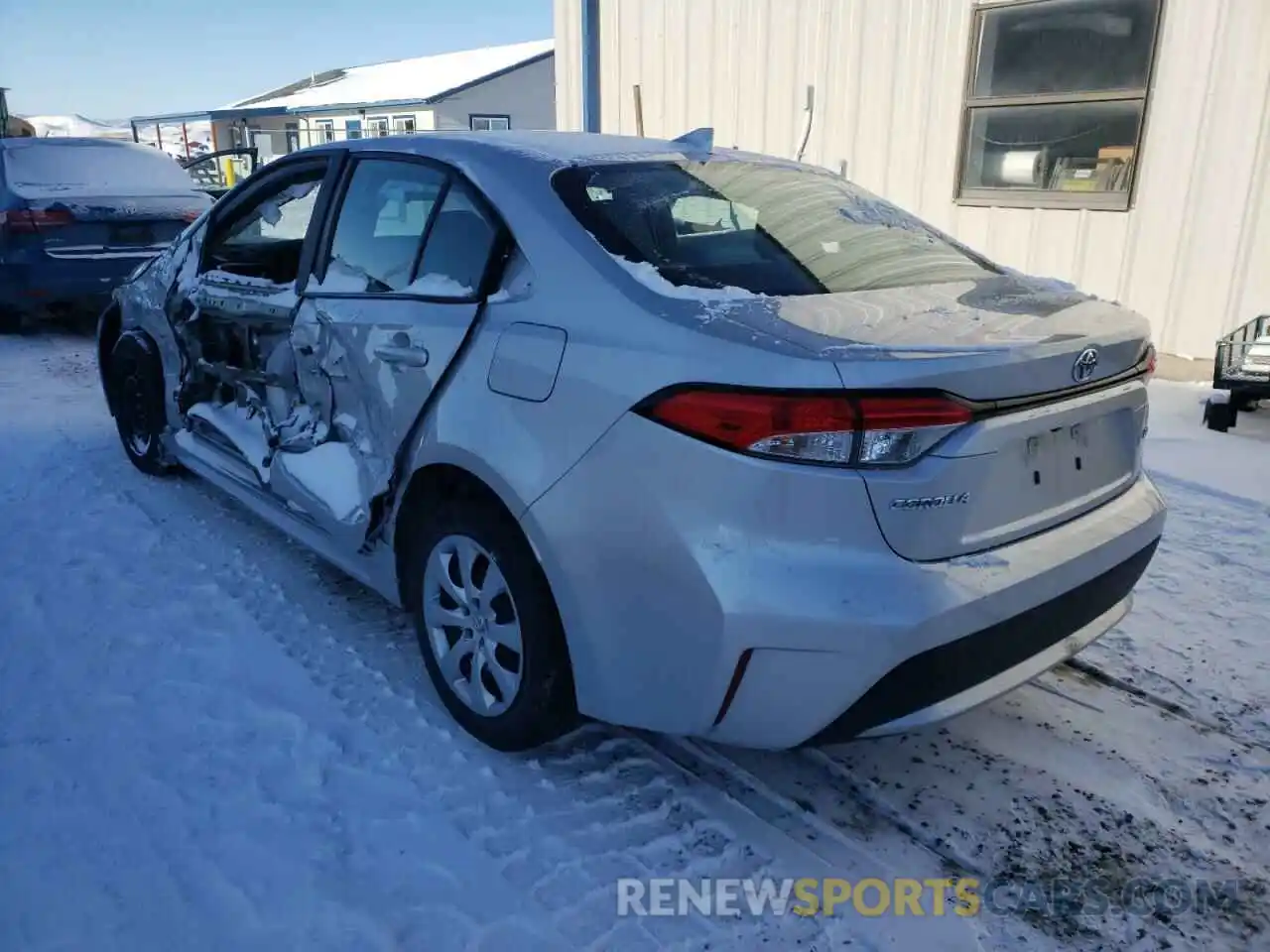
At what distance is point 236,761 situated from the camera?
2537 mm

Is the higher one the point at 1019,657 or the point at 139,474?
the point at 1019,657

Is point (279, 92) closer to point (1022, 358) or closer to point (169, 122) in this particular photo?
Result: point (169, 122)

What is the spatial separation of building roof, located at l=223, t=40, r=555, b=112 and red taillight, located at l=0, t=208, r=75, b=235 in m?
20.5

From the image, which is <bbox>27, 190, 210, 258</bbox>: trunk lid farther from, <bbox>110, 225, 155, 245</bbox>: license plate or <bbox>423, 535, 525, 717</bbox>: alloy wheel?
<bbox>423, 535, 525, 717</bbox>: alloy wheel

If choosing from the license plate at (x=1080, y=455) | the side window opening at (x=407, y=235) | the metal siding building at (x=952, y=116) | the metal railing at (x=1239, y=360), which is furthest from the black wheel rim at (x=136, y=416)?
the metal siding building at (x=952, y=116)

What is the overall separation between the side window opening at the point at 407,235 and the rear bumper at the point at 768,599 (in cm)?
81

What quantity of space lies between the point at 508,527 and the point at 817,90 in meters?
7.06

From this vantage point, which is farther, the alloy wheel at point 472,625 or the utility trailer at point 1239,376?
the utility trailer at point 1239,376

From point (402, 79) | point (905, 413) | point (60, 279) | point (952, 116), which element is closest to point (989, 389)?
point (905, 413)

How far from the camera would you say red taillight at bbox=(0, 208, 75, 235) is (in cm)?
717

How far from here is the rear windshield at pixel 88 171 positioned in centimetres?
752

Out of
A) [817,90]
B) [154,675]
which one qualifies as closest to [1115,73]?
[817,90]

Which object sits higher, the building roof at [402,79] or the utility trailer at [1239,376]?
the building roof at [402,79]

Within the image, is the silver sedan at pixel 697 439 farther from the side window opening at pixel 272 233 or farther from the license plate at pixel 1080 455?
the side window opening at pixel 272 233
